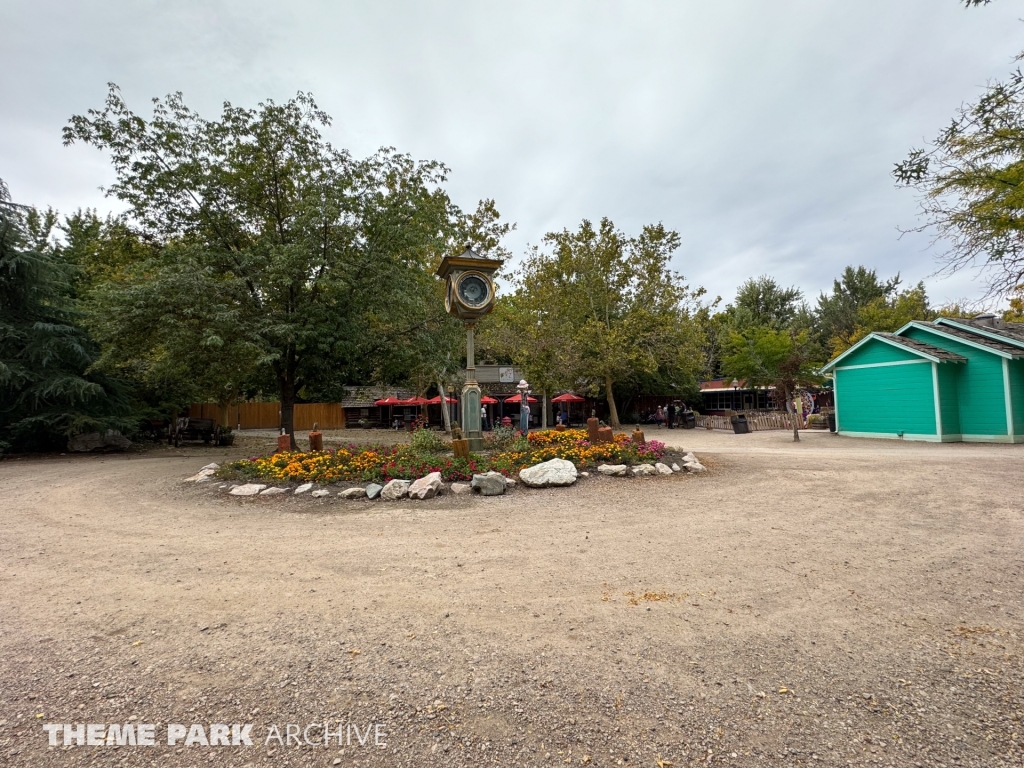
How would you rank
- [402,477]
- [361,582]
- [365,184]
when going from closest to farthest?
[361,582], [402,477], [365,184]

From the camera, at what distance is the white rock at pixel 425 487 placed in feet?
23.9

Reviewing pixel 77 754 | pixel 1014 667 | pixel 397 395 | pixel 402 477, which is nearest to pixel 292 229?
pixel 402 477

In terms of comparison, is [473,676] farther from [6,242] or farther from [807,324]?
[807,324]

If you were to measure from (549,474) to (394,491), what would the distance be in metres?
2.58

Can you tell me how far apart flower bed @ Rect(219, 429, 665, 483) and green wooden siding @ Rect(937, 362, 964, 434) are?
1141 cm

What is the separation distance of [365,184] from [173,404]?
40.8 ft

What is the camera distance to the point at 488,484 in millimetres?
7539

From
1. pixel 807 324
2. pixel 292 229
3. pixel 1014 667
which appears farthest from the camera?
pixel 807 324

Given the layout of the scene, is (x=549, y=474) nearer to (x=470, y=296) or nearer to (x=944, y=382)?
(x=470, y=296)

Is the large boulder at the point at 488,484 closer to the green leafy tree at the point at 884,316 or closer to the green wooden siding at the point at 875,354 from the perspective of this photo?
the green wooden siding at the point at 875,354

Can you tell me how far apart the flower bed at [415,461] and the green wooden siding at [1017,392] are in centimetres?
1217

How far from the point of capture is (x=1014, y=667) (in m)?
2.61

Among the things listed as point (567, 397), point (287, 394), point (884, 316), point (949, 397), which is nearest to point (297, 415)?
point (567, 397)


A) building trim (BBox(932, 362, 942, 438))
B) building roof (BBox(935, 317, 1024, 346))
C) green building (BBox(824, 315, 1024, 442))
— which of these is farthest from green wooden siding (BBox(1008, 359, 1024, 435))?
building trim (BBox(932, 362, 942, 438))
